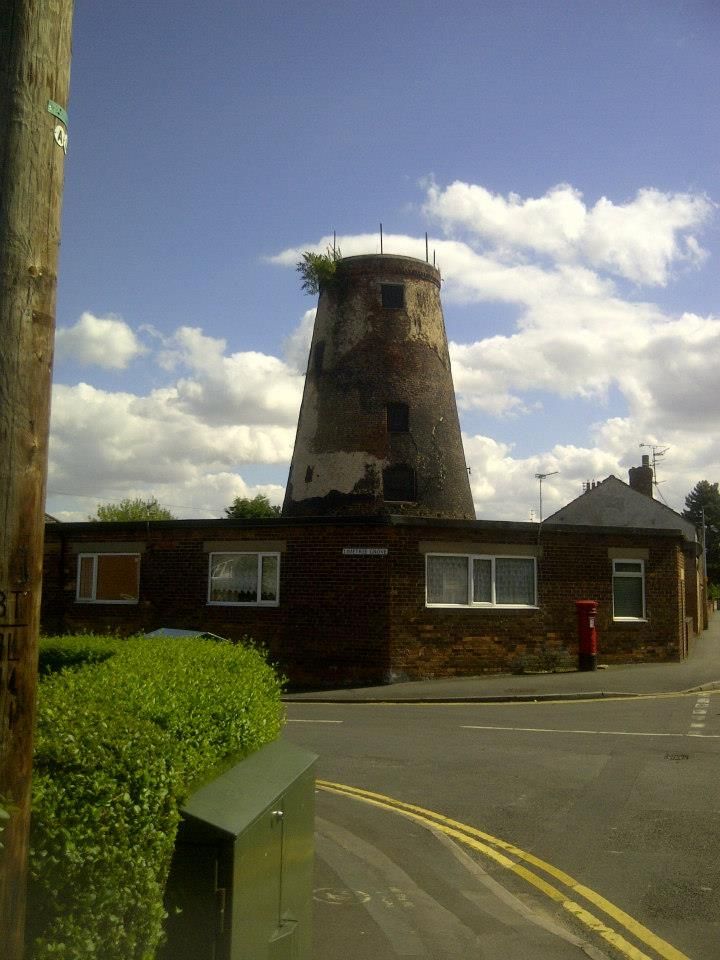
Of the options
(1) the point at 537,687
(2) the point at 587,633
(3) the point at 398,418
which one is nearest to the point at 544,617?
(2) the point at 587,633

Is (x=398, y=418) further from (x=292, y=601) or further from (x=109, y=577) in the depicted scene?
(x=109, y=577)

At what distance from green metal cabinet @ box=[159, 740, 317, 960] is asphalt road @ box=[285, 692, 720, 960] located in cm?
113

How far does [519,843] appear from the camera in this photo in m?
7.89

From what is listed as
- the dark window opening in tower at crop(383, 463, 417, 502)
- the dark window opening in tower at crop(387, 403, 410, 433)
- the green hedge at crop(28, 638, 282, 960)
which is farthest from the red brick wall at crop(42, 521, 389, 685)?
the green hedge at crop(28, 638, 282, 960)

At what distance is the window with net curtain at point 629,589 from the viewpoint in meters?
24.1

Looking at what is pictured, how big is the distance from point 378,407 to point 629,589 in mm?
10053

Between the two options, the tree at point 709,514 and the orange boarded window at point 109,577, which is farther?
the tree at point 709,514

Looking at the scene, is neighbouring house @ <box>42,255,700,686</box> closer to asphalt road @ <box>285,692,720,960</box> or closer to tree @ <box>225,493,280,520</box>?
asphalt road @ <box>285,692,720,960</box>

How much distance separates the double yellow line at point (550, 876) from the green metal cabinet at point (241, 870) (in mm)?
2294

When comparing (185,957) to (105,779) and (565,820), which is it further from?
(565,820)

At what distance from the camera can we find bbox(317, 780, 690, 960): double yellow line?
5.65 metres

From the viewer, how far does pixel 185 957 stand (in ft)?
12.0

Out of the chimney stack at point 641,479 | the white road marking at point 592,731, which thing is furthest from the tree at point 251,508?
the white road marking at point 592,731

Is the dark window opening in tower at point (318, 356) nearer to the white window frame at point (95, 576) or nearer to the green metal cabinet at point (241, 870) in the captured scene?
the white window frame at point (95, 576)
